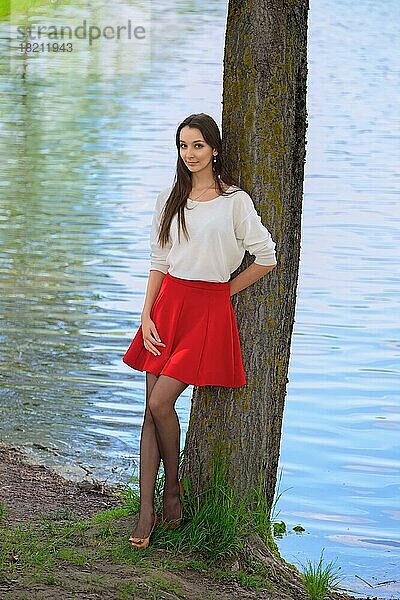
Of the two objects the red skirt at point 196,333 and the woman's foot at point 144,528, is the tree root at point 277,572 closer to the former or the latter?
the woman's foot at point 144,528

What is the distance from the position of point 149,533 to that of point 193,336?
0.72m

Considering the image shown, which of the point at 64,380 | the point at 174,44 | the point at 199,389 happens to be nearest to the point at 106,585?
the point at 199,389

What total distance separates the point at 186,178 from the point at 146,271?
6059 millimetres

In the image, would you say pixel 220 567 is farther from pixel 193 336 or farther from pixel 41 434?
pixel 41 434

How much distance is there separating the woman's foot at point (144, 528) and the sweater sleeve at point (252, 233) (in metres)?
0.98

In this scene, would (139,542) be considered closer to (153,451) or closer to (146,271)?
(153,451)

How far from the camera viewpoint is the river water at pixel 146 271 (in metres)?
6.40

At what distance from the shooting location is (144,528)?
14.6 feet

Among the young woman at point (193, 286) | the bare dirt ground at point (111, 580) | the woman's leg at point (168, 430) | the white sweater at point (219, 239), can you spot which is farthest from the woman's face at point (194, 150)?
the bare dirt ground at point (111, 580)

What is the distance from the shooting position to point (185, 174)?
14.5 feet

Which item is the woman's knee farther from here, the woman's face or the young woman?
the woman's face

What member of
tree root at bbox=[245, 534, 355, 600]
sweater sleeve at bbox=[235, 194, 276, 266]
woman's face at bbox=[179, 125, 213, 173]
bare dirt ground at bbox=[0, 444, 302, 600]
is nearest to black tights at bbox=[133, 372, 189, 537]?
bare dirt ground at bbox=[0, 444, 302, 600]

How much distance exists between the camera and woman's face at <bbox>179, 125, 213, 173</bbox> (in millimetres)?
4383

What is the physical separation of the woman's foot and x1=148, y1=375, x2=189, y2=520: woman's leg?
80mm
